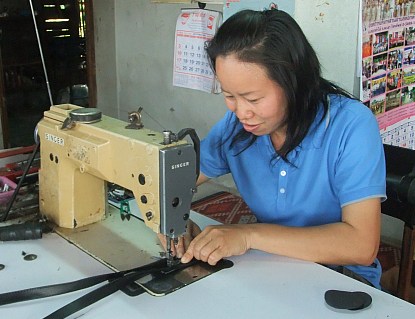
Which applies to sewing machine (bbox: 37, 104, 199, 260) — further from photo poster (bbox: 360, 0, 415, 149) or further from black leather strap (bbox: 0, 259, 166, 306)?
photo poster (bbox: 360, 0, 415, 149)

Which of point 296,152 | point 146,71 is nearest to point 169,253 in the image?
point 296,152

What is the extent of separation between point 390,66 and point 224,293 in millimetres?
1320

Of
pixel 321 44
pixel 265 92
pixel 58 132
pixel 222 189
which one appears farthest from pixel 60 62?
pixel 265 92

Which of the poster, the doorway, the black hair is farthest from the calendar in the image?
the doorway

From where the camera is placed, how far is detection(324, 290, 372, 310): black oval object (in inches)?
38.6

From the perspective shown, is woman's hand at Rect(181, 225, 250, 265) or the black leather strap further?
woman's hand at Rect(181, 225, 250, 265)

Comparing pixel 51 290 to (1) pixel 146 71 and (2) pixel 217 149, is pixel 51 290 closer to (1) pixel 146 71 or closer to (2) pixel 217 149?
(2) pixel 217 149

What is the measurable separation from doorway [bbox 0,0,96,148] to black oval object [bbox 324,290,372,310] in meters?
2.56

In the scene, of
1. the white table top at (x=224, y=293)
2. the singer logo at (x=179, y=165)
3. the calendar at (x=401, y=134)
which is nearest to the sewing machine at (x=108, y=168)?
the singer logo at (x=179, y=165)

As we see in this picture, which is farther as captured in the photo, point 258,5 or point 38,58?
point 38,58

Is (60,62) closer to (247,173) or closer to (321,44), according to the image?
(321,44)

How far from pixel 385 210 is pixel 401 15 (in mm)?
872

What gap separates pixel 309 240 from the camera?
3.84 ft

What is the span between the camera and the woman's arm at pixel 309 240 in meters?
1.15
